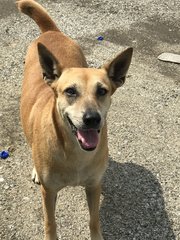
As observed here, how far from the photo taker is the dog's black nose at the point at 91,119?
3.71 metres

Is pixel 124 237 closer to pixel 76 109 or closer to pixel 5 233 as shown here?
pixel 5 233

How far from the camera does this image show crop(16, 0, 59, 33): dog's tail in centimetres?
597

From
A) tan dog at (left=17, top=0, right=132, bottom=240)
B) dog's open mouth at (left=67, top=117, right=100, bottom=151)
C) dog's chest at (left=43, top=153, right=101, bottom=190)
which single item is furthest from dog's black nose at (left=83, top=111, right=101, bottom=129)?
dog's chest at (left=43, top=153, right=101, bottom=190)

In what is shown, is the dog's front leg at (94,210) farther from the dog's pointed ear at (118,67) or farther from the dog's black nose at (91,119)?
the dog's pointed ear at (118,67)

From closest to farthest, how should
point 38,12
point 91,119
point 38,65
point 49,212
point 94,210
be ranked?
point 91,119 → point 49,212 → point 94,210 → point 38,65 → point 38,12

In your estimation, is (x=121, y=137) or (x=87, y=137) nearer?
(x=87, y=137)

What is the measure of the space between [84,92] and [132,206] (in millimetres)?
2037

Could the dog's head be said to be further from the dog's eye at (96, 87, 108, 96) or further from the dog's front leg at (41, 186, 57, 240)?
the dog's front leg at (41, 186, 57, 240)

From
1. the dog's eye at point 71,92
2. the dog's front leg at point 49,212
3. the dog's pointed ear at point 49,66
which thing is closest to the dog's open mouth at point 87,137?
the dog's eye at point 71,92

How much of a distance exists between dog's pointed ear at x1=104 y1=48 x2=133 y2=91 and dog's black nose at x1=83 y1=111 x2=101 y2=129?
2.46ft

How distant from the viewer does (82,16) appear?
34.1 feet

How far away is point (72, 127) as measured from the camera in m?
4.00

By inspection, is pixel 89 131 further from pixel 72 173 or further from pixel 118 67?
pixel 118 67

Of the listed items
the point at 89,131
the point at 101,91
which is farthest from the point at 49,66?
the point at 89,131
